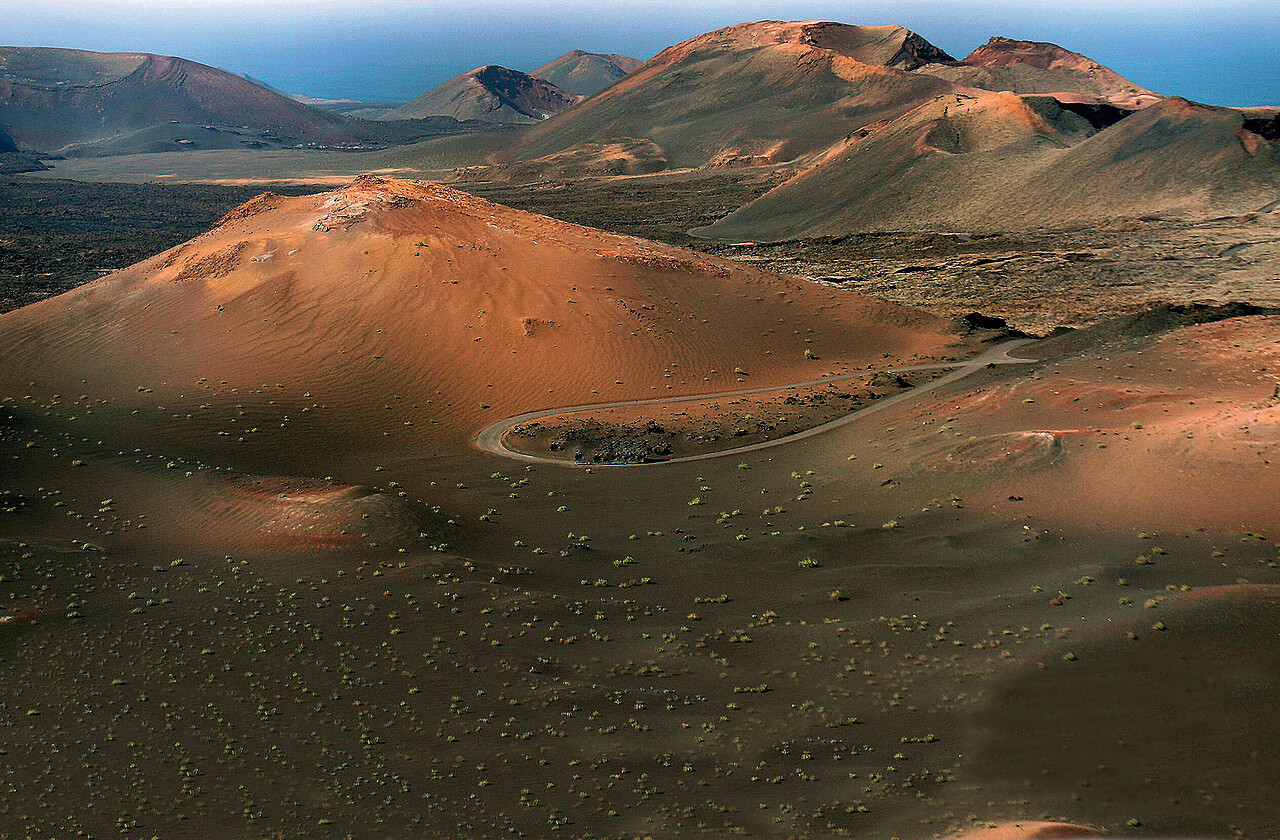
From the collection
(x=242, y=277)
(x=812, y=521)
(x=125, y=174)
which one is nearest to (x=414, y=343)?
(x=242, y=277)

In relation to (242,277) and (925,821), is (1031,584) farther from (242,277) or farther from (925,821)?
(242,277)

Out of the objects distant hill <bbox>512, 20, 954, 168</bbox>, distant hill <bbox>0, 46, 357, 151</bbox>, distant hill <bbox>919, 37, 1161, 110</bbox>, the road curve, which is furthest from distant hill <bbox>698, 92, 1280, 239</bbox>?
distant hill <bbox>0, 46, 357, 151</bbox>

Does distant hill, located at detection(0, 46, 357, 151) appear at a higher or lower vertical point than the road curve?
higher

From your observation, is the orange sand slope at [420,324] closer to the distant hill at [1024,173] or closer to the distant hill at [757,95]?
the distant hill at [1024,173]

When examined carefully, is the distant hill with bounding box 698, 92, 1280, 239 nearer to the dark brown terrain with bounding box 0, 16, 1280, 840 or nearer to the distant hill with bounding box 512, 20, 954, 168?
the dark brown terrain with bounding box 0, 16, 1280, 840

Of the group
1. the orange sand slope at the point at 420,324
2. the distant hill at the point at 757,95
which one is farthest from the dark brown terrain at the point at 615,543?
the distant hill at the point at 757,95
